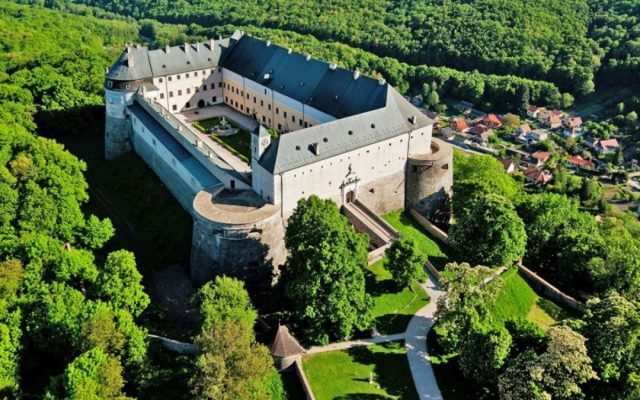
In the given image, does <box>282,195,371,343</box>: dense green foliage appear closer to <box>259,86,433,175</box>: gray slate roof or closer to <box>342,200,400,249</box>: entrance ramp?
<box>259,86,433,175</box>: gray slate roof

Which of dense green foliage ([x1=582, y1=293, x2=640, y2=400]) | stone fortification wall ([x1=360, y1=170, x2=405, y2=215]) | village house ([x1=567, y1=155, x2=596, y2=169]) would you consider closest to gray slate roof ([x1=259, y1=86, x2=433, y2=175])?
stone fortification wall ([x1=360, y1=170, x2=405, y2=215])

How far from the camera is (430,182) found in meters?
66.8

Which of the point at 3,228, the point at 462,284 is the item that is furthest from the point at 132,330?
the point at 462,284

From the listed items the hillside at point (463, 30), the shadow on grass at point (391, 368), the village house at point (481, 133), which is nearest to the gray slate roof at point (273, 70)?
the shadow on grass at point (391, 368)

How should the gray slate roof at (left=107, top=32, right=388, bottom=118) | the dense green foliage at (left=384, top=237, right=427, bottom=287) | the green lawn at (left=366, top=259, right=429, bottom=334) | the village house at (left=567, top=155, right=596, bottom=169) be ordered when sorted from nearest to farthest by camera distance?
the green lawn at (left=366, top=259, right=429, bottom=334) → the dense green foliage at (left=384, top=237, right=427, bottom=287) → the gray slate roof at (left=107, top=32, right=388, bottom=118) → the village house at (left=567, top=155, right=596, bottom=169)

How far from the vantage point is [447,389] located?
44.5m

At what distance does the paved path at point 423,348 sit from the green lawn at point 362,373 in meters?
0.56

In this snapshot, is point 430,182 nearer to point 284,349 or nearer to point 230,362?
point 284,349

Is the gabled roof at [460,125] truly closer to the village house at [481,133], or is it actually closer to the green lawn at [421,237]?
the village house at [481,133]

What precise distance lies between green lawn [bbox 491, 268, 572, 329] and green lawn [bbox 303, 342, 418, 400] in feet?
36.4

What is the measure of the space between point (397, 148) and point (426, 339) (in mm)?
22937

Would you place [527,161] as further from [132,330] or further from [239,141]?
[132,330]

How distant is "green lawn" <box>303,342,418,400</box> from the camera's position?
1725 inches

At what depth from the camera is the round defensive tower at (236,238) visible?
53125 mm
